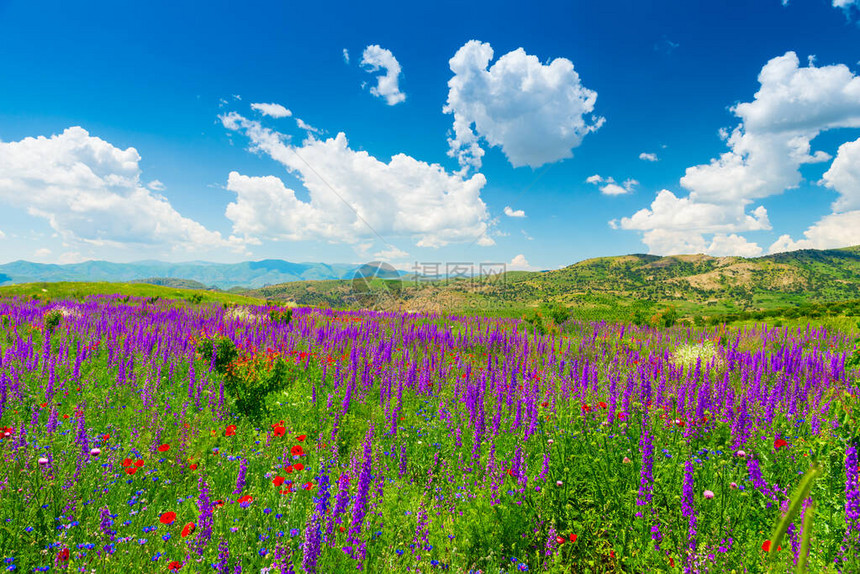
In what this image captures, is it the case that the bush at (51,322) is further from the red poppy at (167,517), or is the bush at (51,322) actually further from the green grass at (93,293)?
the green grass at (93,293)

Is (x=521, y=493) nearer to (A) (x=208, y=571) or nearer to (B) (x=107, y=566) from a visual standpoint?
(A) (x=208, y=571)

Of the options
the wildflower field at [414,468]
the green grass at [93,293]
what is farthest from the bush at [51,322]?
the green grass at [93,293]

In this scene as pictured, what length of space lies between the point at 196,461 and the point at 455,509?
3769 mm

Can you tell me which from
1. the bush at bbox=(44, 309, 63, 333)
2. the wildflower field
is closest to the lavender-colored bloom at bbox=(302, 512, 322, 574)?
the wildflower field

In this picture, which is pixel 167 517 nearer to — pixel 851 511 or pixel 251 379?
pixel 251 379

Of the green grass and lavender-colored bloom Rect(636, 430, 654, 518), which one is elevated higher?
the green grass

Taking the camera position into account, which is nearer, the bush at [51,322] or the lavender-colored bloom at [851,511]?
the lavender-colored bloom at [851,511]

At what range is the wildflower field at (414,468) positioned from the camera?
3803 millimetres

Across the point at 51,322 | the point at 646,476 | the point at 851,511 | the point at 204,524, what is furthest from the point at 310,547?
the point at 51,322

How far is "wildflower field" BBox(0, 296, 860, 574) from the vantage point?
3803mm

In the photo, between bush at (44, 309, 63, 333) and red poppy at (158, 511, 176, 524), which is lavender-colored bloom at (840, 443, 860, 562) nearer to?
red poppy at (158, 511, 176, 524)

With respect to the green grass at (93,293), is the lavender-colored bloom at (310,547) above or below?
below

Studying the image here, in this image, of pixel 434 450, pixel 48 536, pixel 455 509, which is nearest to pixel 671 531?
pixel 455 509

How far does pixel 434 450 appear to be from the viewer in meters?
6.13
